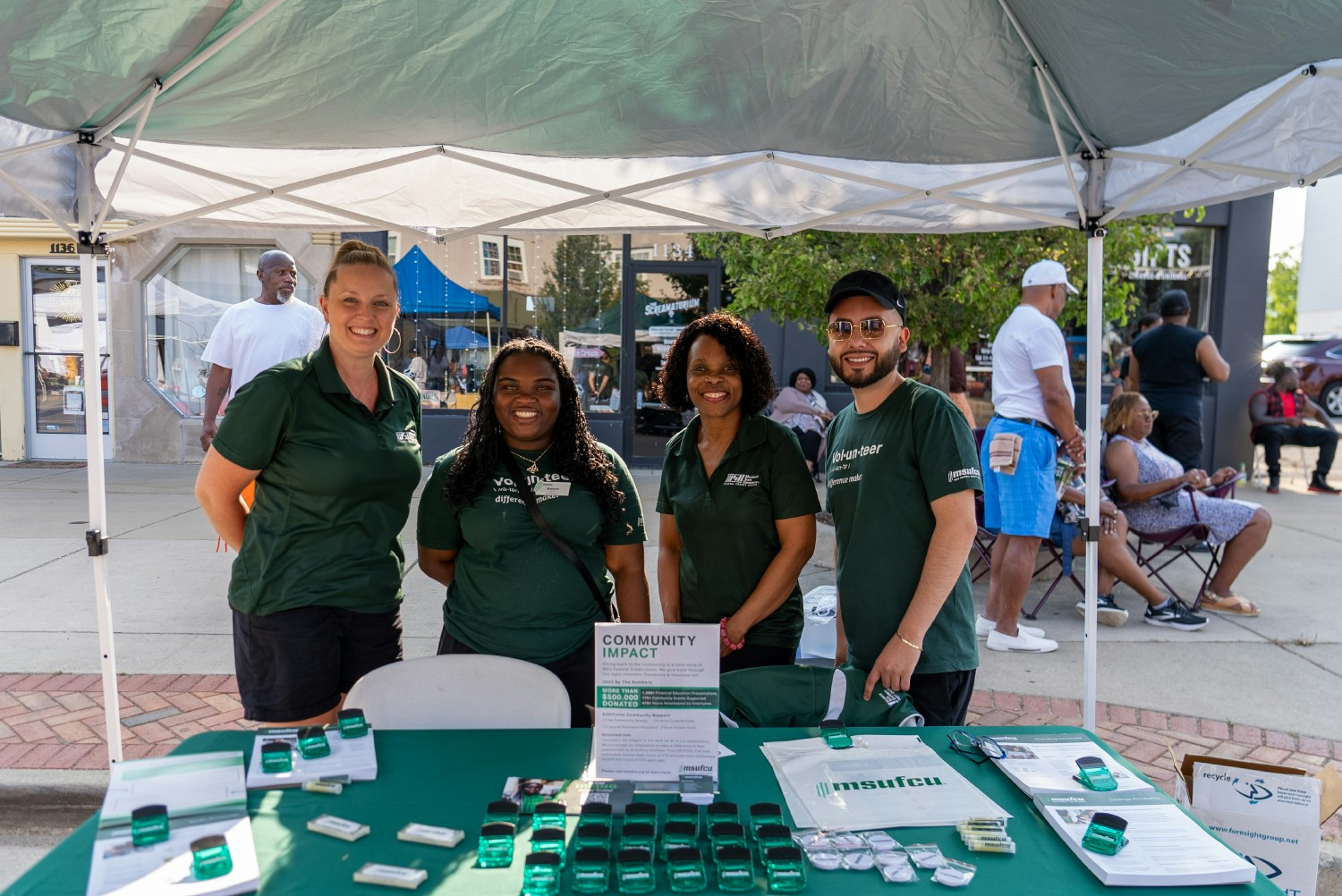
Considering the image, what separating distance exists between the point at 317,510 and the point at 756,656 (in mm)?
1440

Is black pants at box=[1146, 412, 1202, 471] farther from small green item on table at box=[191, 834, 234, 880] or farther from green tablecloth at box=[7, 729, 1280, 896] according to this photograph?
small green item on table at box=[191, 834, 234, 880]

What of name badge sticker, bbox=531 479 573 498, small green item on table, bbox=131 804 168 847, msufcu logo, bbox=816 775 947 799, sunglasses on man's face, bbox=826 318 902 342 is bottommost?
msufcu logo, bbox=816 775 947 799

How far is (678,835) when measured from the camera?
5.87ft

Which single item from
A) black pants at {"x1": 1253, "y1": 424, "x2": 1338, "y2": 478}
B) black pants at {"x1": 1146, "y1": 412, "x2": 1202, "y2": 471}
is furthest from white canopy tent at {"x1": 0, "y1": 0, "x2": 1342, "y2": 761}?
black pants at {"x1": 1253, "y1": 424, "x2": 1338, "y2": 478}

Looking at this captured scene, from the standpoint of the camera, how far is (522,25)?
2.82m

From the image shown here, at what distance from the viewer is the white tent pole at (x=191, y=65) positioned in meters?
2.60

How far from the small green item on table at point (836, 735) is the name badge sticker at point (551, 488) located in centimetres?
104

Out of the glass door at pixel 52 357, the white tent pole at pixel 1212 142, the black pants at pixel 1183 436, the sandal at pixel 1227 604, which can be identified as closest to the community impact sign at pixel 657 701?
the white tent pole at pixel 1212 142

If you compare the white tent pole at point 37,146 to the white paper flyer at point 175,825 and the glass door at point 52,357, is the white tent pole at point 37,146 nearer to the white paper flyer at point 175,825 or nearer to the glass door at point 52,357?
the white paper flyer at point 175,825

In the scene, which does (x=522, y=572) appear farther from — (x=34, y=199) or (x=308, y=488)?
(x=34, y=199)

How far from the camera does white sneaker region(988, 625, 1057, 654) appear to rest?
5312 millimetres

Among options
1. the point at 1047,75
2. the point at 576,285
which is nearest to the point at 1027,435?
the point at 1047,75

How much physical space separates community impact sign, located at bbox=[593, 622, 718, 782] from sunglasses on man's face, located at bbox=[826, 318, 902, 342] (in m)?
1.13

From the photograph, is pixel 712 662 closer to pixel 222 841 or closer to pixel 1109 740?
pixel 222 841
